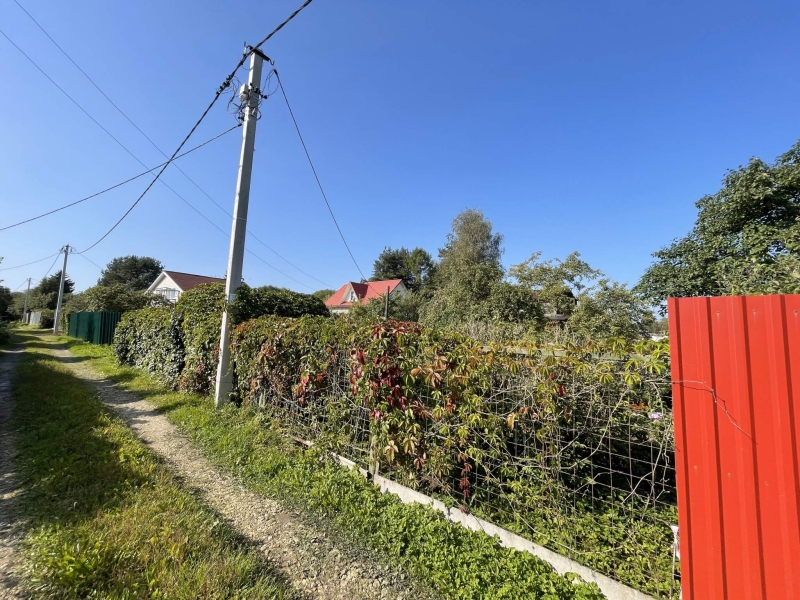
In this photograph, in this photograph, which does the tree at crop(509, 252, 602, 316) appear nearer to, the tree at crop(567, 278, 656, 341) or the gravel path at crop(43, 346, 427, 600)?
the tree at crop(567, 278, 656, 341)

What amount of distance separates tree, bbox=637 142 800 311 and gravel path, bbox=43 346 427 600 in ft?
30.0

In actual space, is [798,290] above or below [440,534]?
above

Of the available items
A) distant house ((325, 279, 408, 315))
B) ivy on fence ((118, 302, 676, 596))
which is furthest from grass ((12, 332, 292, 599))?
distant house ((325, 279, 408, 315))

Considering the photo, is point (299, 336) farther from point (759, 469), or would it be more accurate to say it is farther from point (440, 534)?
point (759, 469)

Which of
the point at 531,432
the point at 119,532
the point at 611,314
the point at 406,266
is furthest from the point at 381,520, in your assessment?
the point at 406,266

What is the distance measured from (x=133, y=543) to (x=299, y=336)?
7.81 ft

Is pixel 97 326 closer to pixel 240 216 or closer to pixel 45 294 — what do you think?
pixel 240 216

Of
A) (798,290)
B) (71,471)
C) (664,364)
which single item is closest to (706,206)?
(798,290)

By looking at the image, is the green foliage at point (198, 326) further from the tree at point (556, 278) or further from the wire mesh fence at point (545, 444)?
the tree at point (556, 278)

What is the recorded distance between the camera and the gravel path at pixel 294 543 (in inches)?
85.7

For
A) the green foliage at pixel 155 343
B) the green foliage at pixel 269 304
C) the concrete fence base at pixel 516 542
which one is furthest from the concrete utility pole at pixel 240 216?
the concrete fence base at pixel 516 542

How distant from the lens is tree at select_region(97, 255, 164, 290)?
5358cm

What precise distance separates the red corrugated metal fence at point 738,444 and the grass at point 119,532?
7.83ft

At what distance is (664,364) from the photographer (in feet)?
6.63
